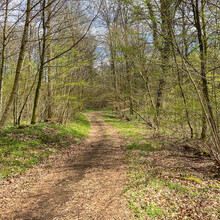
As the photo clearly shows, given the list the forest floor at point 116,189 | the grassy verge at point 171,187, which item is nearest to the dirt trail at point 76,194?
the forest floor at point 116,189

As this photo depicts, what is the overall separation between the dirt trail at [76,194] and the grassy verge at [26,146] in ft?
2.92

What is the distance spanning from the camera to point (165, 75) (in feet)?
27.9

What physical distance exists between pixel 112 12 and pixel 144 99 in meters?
12.8

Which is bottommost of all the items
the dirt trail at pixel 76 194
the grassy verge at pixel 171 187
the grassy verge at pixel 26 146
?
the grassy verge at pixel 171 187

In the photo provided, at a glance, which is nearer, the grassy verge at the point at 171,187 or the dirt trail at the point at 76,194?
the dirt trail at the point at 76,194

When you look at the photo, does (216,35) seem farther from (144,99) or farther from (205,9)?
(144,99)

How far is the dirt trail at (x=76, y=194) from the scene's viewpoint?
12.6 ft

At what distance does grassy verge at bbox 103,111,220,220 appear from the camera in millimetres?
3976

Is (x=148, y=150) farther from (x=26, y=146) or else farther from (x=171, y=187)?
(x=26, y=146)

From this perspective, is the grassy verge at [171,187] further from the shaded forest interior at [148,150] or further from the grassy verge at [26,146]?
the grassy verge at [26,146]

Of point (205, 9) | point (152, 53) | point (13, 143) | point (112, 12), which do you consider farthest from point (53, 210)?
point (112, 12)

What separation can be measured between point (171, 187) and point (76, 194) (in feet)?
9.01

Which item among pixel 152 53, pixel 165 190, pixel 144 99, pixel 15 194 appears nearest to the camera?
pixel 15 194

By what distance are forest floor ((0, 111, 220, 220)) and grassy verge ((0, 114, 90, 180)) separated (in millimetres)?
407
